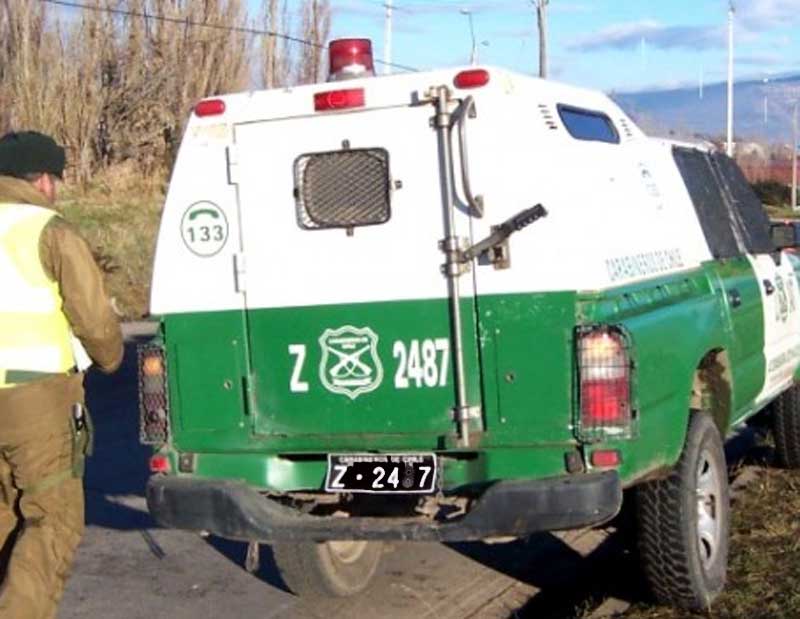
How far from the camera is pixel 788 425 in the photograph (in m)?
8.39

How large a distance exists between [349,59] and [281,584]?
8.45 feet

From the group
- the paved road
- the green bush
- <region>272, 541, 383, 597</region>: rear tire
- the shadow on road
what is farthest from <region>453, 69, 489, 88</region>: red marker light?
the green bush

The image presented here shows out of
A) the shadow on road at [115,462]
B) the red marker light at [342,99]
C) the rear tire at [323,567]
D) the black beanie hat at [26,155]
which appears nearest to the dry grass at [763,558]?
the rear tire at [323,567]

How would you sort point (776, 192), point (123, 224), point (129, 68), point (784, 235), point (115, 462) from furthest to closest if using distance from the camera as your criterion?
point (776, 192) → point (129, 68) → point (123, 224) → point (115, 462) → point (784, 235)

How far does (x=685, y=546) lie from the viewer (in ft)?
18.3

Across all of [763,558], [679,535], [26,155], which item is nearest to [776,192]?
[763,558]

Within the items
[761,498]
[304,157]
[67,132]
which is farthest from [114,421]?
[67,132]

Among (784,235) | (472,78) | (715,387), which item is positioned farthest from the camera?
(784,235)

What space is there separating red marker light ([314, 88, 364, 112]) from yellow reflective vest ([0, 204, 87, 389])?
3.82ft

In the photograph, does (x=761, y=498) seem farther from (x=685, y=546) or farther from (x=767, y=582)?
(x=685, y=546)

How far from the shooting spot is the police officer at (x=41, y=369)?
477cm

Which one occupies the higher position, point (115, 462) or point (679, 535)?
point (679, 535)

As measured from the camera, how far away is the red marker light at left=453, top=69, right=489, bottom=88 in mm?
5141

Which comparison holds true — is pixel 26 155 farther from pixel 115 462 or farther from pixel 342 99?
pixel 115 462
